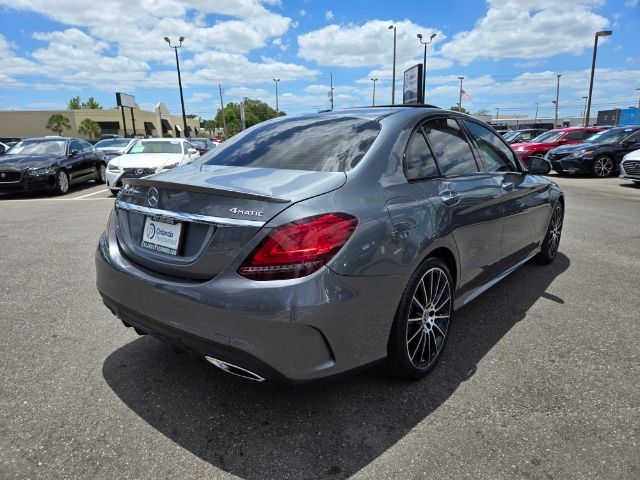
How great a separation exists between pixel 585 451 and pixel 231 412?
1.72m

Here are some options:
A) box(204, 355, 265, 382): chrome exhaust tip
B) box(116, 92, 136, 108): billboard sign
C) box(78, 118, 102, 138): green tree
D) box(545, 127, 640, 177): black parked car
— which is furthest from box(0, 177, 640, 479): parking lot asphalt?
box(78, 118, 102, 138): green tree

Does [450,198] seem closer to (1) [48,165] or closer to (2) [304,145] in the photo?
(2) [304,145]

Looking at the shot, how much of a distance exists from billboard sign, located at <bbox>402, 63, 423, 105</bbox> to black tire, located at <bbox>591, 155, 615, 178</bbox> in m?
8.98

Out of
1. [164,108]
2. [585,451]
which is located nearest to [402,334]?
[585,451]

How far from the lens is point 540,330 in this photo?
11.4ft

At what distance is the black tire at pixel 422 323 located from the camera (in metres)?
2.51

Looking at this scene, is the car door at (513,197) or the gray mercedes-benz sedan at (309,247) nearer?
the gray mercedes-benz sedan at (309,247)

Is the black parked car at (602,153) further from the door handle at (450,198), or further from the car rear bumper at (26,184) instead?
the car rear bumper at (26,184)

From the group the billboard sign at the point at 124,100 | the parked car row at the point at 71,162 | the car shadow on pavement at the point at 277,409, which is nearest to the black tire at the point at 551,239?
the car shadow on pavement at the point at 277,409

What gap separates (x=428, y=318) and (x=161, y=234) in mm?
1587

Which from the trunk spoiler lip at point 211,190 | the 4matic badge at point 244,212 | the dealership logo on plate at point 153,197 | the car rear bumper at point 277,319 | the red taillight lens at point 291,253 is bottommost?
the car rear bumper at point 277,319

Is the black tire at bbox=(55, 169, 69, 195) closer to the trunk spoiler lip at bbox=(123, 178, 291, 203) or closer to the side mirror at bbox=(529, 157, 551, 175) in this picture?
the trunk spoiler lip at bbox=(123, 178, 291, 203)

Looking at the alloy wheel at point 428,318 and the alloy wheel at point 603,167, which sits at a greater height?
the alloy wheel at point 428,318

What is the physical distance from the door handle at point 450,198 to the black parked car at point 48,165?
11.5 metres
